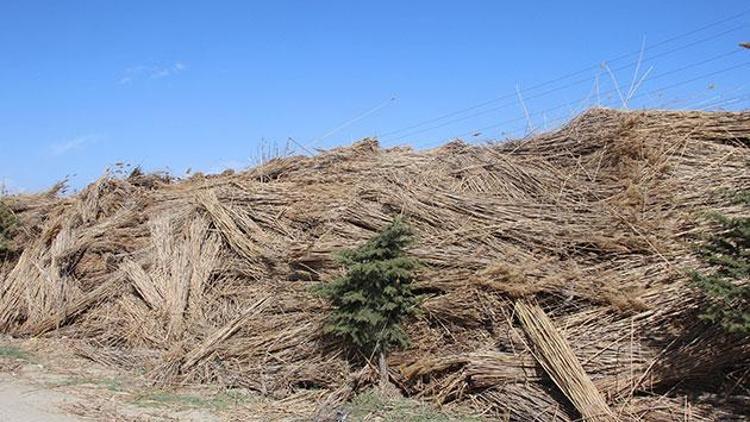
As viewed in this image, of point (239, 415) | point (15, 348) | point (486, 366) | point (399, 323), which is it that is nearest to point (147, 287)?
point (15, 348)

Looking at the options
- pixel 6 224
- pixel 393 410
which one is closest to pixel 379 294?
pixel 393 410

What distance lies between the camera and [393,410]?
5.91m

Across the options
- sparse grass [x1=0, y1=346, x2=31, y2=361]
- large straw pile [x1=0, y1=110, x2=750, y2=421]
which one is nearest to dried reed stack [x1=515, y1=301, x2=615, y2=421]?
large straw pile [x1=0, y1=110, x2=750, y2=421]

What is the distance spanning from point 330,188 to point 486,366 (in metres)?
3.76

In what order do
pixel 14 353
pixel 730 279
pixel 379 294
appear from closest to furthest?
pixel 730 279 → pixel 379 294 → pixel 14 353

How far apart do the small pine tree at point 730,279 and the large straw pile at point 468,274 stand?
47cm

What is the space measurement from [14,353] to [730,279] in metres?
8.58

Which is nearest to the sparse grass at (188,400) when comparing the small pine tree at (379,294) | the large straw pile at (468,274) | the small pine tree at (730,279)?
the large straw pile at (468,274)

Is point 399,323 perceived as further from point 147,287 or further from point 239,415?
point 147,287

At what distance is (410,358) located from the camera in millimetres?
6320

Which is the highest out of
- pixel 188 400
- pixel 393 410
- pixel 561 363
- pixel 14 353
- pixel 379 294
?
pixel 14 353

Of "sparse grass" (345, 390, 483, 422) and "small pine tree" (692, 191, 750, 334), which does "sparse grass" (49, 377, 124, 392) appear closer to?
"sparse grass" (345, 390, 483, 422)

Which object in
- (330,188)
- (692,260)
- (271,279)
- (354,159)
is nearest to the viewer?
(692,260)

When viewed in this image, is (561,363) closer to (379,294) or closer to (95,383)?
(379,294)
